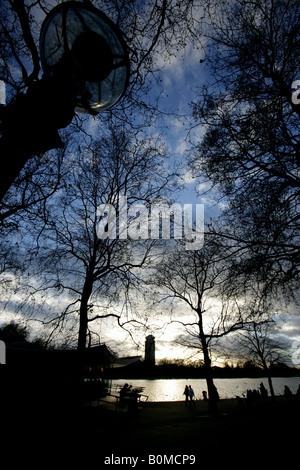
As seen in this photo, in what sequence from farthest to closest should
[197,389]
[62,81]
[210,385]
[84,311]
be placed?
[197,389], [210,385], [84,311], [62,81]

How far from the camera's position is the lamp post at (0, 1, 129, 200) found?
4.29 feet

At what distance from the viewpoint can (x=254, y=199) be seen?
6254 millimetres

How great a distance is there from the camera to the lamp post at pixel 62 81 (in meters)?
1.31

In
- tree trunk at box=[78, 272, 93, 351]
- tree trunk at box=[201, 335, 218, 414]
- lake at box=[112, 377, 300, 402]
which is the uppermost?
tree trunk at box=[78, 272, 93, 351]

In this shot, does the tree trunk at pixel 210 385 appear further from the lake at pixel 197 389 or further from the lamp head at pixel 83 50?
the lamp head at pixel 83 50

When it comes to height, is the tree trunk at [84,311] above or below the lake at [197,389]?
above

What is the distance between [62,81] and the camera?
1508 millimetres

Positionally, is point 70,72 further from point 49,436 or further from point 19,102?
point 49,436

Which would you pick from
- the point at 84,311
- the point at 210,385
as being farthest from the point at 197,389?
the point at 84,311

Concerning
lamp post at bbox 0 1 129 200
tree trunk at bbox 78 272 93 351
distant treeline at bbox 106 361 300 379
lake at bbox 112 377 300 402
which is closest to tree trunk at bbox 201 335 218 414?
tree trunk at bbox 78 272 93 351

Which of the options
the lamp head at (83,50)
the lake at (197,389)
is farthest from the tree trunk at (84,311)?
the lake at (197,389)

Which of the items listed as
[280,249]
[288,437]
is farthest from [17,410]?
[280,249]

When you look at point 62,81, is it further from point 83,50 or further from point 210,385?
point 210,385

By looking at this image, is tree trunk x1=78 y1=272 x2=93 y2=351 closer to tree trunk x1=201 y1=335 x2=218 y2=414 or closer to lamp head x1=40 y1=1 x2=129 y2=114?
lamp head x1=40 y1=1 x2=129 y2=114
